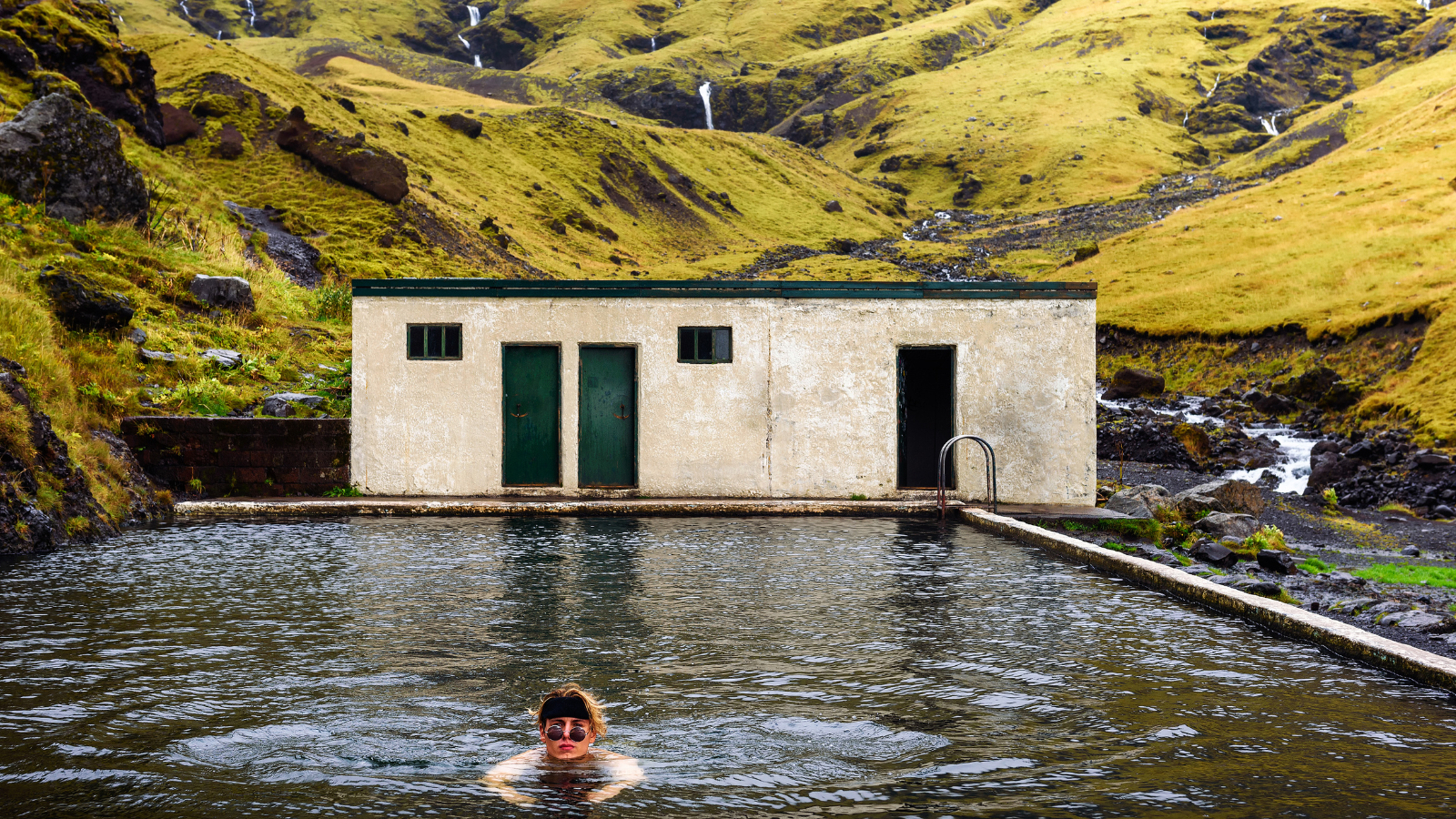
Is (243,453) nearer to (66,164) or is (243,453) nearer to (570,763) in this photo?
(66,164)

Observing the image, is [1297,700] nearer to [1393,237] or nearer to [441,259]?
[441,259]

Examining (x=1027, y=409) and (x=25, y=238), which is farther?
(x=25, y=238)

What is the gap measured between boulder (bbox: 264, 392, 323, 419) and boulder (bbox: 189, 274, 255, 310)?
497 cm

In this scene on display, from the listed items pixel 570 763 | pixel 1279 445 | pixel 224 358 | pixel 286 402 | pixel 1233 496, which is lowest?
pixel 570 763

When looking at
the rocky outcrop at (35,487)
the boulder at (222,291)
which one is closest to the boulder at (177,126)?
the boulder at (222,291)

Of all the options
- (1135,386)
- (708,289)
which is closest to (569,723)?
(708,289)

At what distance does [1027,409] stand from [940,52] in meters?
192

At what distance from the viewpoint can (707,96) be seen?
17600 centimetres

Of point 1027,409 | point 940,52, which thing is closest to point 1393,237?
point 1027,409

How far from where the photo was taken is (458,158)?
74.0m

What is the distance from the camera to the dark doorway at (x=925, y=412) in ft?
64.3

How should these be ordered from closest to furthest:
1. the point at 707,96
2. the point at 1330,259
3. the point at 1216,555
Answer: the point at 1216,555, the point at 1330,259, the point at 707,96

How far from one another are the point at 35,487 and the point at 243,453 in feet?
13.7

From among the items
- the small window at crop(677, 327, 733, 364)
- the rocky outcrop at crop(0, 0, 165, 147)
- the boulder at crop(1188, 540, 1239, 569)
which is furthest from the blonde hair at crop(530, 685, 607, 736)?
the rocky outcrop at crop(0, 0, 165, 147)
